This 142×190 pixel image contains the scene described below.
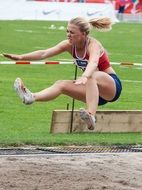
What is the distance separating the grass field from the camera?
11.9 meters

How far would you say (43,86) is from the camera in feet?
62.3

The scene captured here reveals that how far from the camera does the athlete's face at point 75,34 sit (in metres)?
9.66

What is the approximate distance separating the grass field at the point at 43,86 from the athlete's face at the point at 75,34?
7.01 ft

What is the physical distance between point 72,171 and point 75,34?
165 centimetres

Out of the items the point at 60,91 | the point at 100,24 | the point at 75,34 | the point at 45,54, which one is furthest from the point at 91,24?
the point at 60,91

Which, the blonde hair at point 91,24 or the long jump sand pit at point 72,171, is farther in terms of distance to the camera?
the blonde hair at point 91,24

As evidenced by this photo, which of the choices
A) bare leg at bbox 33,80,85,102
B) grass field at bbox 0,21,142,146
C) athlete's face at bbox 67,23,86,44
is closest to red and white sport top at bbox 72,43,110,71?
athlete's face at bbox 67,23,86,44

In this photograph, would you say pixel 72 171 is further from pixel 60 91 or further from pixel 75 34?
pixel 75 34

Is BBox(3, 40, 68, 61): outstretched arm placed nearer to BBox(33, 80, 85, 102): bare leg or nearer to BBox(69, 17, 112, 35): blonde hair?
BBox(69, 17, 112, 35): blonde hair

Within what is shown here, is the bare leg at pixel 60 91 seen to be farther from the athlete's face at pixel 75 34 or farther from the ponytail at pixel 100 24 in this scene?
the ponytail at pixel 100 24

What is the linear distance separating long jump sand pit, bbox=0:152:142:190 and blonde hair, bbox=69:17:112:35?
62.9 inches

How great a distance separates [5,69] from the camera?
2281cm

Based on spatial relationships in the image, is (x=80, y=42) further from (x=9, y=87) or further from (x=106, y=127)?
(x=9, y=87)

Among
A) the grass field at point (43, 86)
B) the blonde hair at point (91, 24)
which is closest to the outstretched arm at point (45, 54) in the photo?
the blonde hair at point (91, 24)
